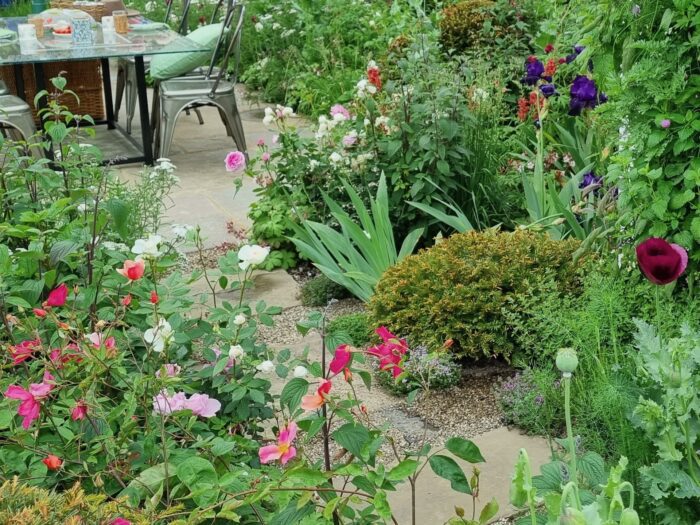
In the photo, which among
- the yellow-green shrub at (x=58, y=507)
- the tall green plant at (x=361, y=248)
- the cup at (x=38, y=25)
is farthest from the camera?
the cup at (x=38, y=25)

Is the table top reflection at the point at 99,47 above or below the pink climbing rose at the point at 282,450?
below

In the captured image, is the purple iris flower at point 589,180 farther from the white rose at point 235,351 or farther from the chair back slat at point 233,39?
the chair back slat at point 233,39

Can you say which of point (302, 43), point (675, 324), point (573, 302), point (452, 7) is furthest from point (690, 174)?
point (302, 43)

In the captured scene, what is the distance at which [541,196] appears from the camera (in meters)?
3.86

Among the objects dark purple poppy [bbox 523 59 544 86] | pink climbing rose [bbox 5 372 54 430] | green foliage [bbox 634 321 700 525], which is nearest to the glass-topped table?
dark purple poppy [bbox 523 59 544 86]

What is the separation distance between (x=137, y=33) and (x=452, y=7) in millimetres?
2266

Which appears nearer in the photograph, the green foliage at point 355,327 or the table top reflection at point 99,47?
the green foliage at point 355,327

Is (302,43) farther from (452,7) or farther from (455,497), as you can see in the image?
(455,497)

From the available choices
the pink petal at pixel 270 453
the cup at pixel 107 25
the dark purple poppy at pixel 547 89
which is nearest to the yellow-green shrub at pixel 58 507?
the pink petal at pixel 270 453

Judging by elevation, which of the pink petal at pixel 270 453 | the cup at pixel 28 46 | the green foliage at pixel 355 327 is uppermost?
the pink petal at pixel 270 453

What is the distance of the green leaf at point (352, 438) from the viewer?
72.3 inches

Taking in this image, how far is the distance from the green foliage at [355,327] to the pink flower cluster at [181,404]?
1404 millimetres

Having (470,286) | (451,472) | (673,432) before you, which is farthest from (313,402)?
(470,286)

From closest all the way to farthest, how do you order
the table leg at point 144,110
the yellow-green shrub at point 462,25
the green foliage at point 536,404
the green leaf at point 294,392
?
the green leaf at point 294,392 → the green foliage at point 536,404 → the table leg at point 144,110 → the yellow-green shrub at point 462,25
